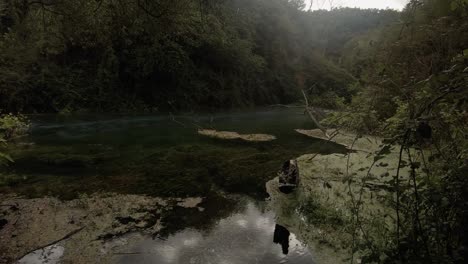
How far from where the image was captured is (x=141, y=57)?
28344 mm

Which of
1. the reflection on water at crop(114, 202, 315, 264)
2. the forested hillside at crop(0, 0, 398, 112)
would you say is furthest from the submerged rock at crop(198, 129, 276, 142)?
the reflection on water at crop(114, 202, 315, 264)

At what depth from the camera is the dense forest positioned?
3.45 m

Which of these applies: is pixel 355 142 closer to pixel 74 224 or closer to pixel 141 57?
pixel 74 224

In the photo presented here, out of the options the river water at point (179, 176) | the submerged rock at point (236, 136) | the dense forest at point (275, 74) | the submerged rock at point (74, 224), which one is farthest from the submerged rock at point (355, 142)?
the submerged rock at point (74, 224)

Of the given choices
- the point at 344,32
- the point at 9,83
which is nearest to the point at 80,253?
the point at 9,83

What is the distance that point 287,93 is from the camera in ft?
149

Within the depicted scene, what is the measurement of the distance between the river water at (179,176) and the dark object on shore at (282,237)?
2 centimetres

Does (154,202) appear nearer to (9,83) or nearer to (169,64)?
(9,83)

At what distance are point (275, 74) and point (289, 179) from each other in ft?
129

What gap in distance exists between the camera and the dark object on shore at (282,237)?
580 centimetres

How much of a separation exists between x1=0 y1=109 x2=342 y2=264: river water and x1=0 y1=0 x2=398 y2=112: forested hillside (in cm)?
253

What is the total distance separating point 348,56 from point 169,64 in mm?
46436

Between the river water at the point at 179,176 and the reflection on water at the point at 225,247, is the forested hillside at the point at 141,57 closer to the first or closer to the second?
the river water at the point at 179,176

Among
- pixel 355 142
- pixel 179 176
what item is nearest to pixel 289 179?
pixel 179 176
